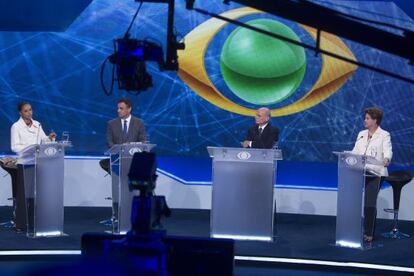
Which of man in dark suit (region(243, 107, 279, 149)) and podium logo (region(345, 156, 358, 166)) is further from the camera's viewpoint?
man in dark suit (region(243, 107, 279, 149))

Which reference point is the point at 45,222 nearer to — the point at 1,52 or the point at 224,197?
the point at 224,197

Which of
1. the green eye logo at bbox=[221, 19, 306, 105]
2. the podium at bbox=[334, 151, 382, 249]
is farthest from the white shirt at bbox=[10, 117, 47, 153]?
the podium at bbox=[334, 151, 382, 249]

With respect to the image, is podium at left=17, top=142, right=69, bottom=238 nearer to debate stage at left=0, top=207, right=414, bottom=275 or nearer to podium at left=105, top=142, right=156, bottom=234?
debate stage at left=0, top=207, right=414, bottom=275

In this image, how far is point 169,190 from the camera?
423 inches

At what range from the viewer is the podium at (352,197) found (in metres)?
7.96

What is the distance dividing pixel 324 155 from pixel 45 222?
13.3ft

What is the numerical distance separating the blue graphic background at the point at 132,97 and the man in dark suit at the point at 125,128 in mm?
1300

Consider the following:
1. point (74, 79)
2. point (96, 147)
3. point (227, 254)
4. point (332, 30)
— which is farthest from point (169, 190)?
point (332, 30)

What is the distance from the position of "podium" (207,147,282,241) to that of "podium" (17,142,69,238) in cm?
171

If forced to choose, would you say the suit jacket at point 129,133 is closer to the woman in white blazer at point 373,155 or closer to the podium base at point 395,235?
the woman in white blazer at point 373,155

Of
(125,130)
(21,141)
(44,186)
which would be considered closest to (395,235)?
(125,130)

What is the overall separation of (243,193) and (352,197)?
116 cm

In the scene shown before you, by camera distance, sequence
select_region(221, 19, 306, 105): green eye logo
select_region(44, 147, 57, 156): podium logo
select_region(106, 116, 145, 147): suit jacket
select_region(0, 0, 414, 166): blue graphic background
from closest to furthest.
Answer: select_region(44, 147, 57, 156): podium logo, select_region(106, 116, 145, 147): suit jacket, select_region(221, 19, 306, 105): green eye logo, select_region(0, 0, 414, 166): blue graphic background

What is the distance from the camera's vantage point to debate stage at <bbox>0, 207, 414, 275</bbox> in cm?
735
